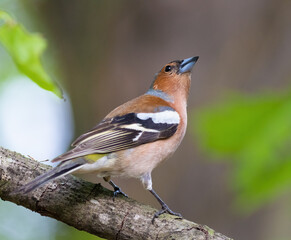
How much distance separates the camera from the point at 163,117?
4.20 meters

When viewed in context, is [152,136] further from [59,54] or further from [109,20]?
[59,54]

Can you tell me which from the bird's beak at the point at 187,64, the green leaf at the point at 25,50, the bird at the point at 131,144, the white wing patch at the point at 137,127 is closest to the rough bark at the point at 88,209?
the bird at the point at 131,144

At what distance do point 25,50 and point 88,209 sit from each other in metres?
1.52

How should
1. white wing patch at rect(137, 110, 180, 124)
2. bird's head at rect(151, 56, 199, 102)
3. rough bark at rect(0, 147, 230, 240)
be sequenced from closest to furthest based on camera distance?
1. rough bark at rect(0, 147, 230, 240)
2. white wing patch at rect(137, 110, 180, 124)
3. bird's head at rect(151, 56, 199, 102)

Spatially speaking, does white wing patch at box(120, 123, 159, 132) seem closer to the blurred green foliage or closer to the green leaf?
the blurred green foliage

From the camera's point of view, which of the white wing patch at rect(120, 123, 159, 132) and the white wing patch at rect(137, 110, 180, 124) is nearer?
the white wing patch at rect(120, 123, 159, 132)

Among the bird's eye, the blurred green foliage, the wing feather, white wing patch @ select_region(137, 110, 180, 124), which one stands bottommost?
the blurred green foliage

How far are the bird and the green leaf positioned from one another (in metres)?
1.11

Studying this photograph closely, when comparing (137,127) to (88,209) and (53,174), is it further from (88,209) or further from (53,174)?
(53,174)

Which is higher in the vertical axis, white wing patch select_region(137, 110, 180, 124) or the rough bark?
white wing patch select_region(137, 110, 180, 124)

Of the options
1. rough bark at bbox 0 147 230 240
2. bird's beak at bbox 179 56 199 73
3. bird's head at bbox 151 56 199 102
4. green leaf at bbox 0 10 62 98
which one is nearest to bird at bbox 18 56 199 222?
rough bark at bbox 0 147 230 240

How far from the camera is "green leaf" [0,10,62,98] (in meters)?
1.84

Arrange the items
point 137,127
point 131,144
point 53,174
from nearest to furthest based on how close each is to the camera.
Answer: point 53,174 < point 131,144 < point 137,127

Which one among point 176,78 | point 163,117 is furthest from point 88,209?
point 176,78
